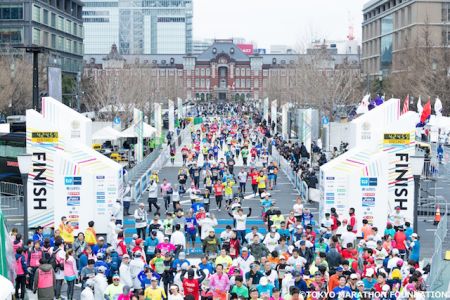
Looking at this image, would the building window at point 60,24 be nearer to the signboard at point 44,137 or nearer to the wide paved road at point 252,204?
the wide paved road at point 252,204

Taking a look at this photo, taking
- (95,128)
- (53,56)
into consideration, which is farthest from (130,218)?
(53,56)

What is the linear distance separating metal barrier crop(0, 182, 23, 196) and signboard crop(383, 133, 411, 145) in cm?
1445

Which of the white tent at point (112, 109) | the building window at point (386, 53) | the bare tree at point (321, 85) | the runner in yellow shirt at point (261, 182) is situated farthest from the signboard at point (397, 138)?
the building window at point (386, 53)

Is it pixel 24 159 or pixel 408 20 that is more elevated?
pixel 408 20

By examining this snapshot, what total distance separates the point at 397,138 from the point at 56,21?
72.5 metres

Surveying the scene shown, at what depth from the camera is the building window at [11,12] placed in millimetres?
81250

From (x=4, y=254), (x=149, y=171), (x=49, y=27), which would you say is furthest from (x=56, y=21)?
(x=4, y=254)

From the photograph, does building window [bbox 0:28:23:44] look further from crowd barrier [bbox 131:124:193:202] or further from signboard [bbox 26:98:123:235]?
signboard [bbox 26:98:123:235]

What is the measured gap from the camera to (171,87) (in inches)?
4117

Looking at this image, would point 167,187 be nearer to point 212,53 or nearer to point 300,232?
point 300,232

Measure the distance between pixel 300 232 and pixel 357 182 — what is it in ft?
18.0

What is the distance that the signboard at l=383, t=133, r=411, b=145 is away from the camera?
24062 mm

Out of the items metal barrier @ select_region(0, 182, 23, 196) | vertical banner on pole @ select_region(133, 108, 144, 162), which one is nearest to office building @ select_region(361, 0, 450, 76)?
vertical banner on pole @ select_region(133, 108, 144, 162)

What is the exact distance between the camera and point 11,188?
1261 inches
